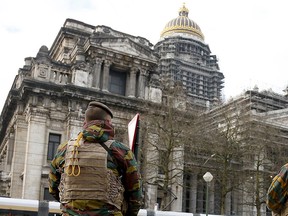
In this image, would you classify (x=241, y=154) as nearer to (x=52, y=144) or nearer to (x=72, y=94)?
(x=72, y=94)

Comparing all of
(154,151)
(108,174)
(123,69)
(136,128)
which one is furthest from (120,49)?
(108,174)

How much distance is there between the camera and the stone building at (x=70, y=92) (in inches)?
1388

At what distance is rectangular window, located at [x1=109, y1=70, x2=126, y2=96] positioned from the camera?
39.4 metres

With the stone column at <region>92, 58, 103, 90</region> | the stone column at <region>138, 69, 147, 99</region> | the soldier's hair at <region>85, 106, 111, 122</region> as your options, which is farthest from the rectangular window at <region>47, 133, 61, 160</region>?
the soldier's hair at <region>85, 106, 111, 122</region>

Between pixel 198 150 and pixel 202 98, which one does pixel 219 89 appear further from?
pixel 198 150

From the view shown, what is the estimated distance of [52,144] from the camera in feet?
119

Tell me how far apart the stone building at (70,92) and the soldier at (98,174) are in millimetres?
29975

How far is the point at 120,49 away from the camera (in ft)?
128

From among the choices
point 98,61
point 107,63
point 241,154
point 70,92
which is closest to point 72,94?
point 70,92

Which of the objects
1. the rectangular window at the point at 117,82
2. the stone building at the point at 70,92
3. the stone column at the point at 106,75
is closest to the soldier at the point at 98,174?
the stone building at the point at 70,92

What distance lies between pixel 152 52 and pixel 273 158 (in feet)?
44.7

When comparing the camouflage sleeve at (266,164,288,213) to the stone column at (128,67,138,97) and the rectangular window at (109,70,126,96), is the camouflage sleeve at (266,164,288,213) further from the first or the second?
the rectangular window at (109,70,126,96)

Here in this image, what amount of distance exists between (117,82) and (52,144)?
25.8ft

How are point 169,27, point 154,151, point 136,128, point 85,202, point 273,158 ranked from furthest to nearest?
point 169,27
point 273,158
point 154,151
point 136,128
point 85,202
